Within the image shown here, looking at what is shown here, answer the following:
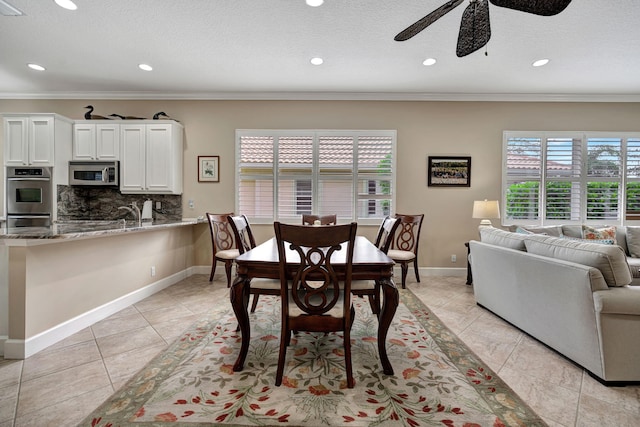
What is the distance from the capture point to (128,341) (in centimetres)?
225

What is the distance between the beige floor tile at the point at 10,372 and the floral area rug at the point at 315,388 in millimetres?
755

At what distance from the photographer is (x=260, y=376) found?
1.78m

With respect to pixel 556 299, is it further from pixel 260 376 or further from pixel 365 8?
pixel 365 8

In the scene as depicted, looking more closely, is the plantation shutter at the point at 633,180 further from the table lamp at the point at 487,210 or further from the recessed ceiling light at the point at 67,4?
the recessed ceiling light at the point at 67,4

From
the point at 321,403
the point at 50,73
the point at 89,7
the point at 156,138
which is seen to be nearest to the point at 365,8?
the point at 89,7

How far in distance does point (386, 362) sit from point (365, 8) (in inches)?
114

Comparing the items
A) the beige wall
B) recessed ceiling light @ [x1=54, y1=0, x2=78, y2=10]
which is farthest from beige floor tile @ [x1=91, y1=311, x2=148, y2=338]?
recessed ceiling light @ [x1=54, y1=0, x2=78, y2=10]

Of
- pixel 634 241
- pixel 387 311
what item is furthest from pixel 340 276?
pixel 634 241

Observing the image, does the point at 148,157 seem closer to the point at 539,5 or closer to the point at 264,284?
the point at 264,284

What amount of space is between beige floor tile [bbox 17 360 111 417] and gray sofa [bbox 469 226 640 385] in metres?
3.07

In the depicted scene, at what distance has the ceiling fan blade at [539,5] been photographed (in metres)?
1.54

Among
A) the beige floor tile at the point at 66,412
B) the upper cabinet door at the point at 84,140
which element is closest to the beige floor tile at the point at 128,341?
the beige floor tile at the point at 66,412

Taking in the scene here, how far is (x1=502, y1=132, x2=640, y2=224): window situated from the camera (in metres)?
4.30

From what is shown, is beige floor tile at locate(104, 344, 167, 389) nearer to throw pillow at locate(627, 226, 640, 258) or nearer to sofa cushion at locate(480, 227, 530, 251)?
sofa cushion at locate(480, 227, 530, 251)
